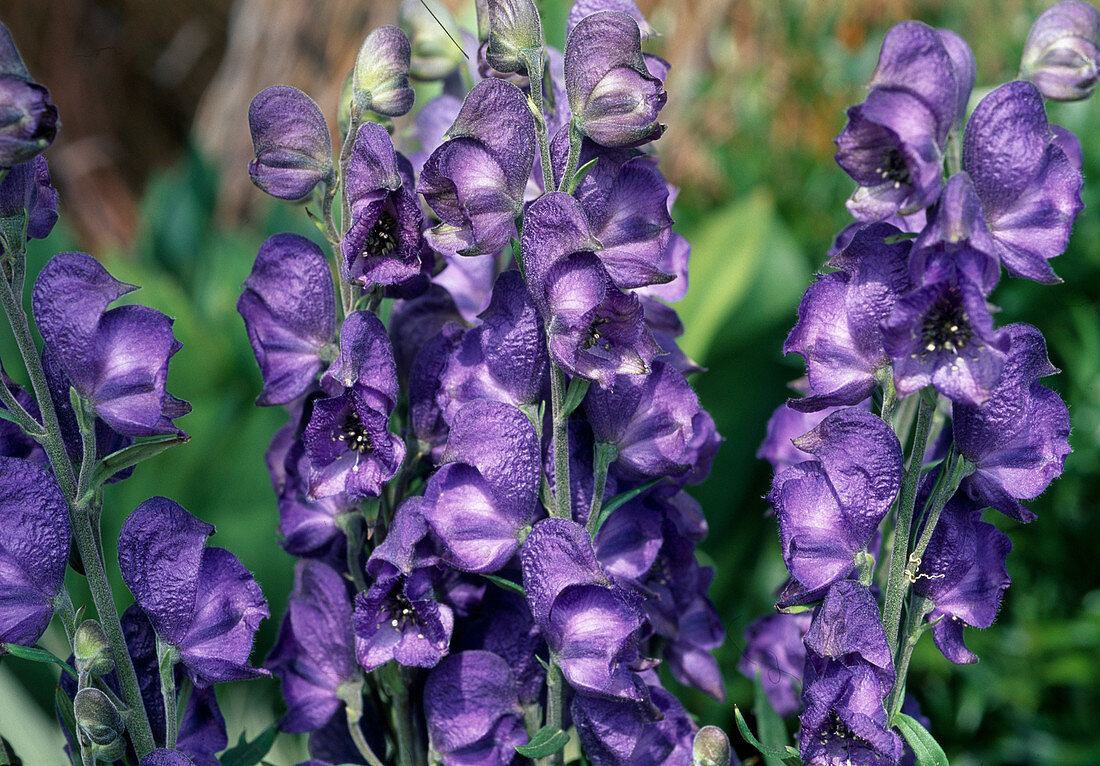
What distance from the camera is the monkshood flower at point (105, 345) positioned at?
41cm

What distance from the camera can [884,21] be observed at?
5.67ft

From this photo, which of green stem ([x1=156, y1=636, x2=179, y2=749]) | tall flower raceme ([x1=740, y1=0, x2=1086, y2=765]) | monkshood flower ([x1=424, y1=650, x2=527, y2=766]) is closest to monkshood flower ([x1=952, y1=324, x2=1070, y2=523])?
tall flower raceme ([x1=740, y1=0, x2=1086, y2=765])

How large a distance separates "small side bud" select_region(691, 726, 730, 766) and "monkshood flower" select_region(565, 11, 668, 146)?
25 centimetres

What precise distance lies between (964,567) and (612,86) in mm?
248

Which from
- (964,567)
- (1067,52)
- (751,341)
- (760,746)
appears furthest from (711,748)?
(751,341)

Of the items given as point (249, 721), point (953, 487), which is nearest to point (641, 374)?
point (953, 487)

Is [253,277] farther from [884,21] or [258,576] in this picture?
[884,21]

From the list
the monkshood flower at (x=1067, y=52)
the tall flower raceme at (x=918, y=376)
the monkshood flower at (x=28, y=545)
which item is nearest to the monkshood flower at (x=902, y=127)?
the tall flower raceme at (x=918, y=376)

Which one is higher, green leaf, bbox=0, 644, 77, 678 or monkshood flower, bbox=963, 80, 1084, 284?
monkshood flower, bbox=963, 80, 1084, 284

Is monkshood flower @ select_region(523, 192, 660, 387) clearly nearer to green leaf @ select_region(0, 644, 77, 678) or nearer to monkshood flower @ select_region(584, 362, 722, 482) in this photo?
monkshood flower @ select_region(584, 362, 722, 482)

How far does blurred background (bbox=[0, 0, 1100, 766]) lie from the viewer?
1.01 m

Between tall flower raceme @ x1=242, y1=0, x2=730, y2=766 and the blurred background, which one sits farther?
the blurred background

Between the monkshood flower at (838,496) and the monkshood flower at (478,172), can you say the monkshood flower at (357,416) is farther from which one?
the monkshood flower at (838,496)

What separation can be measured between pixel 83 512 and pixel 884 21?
1646 mm
